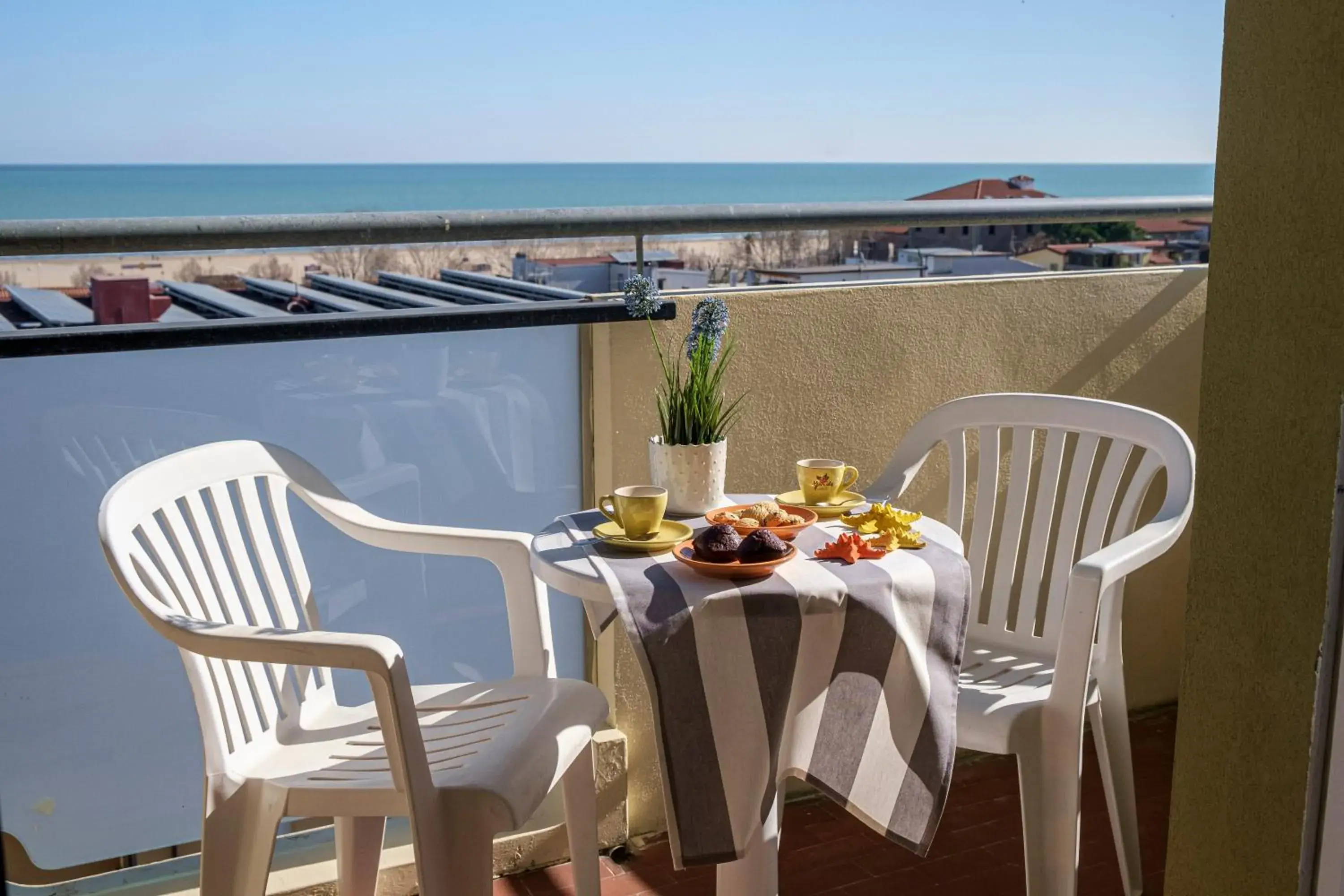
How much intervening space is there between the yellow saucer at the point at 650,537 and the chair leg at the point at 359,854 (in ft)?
1.93

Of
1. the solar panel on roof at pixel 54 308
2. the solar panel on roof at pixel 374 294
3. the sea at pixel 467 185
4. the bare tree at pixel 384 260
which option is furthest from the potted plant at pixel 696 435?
the sea at pixel 467 185

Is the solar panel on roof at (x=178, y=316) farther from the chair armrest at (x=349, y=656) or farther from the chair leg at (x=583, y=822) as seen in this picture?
the chair leg at (x=583, y=822)

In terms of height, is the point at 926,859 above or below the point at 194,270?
below

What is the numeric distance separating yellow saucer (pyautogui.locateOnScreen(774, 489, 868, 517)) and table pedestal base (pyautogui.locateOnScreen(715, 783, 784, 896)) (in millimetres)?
471

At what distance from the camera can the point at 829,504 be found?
2182mm

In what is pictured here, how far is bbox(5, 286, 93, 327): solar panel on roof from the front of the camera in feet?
7.06

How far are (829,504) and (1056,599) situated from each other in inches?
26.2

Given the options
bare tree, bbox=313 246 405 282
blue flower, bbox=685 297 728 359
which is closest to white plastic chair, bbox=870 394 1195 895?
blue flower, bbox=685 297 728 359

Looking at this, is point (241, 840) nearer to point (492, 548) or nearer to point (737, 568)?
point (492, 548)

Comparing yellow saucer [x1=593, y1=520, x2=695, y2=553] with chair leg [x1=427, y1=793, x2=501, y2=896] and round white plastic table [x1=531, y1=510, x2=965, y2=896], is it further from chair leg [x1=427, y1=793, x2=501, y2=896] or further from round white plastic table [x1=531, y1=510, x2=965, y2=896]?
chair leg [x1=427, y1=793, x2=501, y2=896]

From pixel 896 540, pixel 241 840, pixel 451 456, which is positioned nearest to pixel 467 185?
pixel 451 456

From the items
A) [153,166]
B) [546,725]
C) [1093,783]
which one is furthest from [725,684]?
[153,166]

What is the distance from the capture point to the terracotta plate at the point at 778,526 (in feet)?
6.39

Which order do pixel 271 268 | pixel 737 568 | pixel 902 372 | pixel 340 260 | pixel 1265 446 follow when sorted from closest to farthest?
pixel 1265 446 → pixel 737 568 → pixel 902 372 → pixel 340 260 → pixel 271 268
